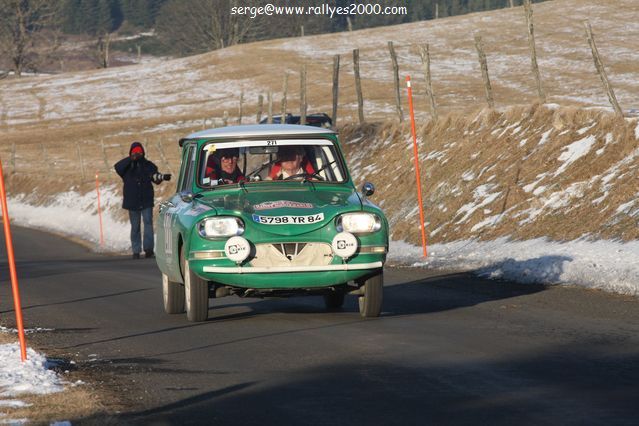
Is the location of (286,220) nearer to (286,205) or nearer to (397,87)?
(286,205)

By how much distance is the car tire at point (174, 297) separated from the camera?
1289 cm

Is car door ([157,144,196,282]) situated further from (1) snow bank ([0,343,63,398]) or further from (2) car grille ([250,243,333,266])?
(1) snow bank ([0,343,63,398])

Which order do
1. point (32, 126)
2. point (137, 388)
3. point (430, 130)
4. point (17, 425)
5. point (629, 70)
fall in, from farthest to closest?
point (32, 126) → point (629, 70) → point (430, 130) → point (137, 388) → point (17, 425)

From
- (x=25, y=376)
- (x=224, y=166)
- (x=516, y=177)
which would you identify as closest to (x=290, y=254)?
(x=224, y=166)

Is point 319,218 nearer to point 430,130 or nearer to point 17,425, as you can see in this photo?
point 17,425

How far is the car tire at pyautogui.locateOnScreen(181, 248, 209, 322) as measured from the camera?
11.6m

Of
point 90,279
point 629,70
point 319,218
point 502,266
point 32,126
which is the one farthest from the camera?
point 32,126

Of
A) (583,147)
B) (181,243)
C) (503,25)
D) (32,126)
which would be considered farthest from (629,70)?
(181,243)

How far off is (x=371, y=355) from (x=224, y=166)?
391 cm

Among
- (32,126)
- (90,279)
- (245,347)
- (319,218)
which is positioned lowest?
(32,126)

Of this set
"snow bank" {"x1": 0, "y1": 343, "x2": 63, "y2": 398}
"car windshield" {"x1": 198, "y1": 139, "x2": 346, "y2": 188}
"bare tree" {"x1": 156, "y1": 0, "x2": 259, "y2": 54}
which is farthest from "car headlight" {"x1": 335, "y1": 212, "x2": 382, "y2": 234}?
"bare tree" {"x1": 156, "y1": 0, "x2": 259, "y2": 54}

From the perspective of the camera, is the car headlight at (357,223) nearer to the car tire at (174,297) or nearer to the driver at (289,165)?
the driver at (289,165)

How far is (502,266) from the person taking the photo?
16578 millimetres

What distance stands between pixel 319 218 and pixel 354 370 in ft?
9.30
